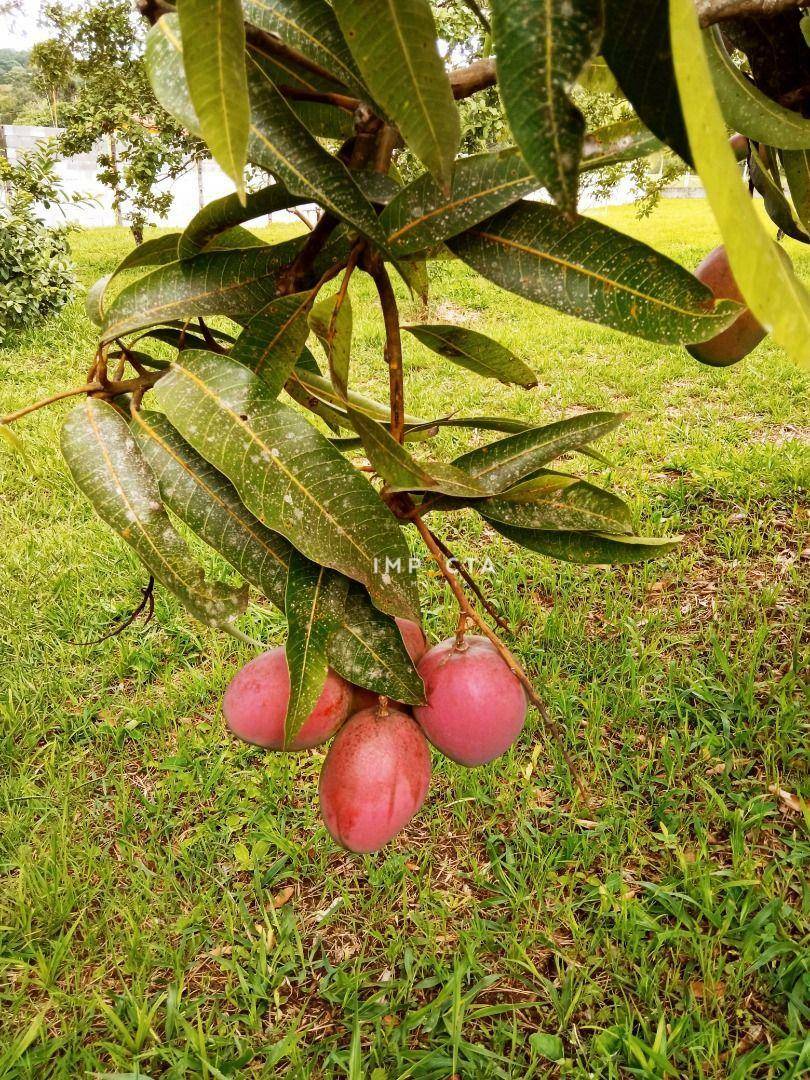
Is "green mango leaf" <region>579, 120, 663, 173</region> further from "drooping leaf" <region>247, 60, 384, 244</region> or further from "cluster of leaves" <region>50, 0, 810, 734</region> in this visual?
"drooping leaf" <region>247, 60, 384, 244</region>

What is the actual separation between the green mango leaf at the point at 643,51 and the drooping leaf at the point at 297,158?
16cm

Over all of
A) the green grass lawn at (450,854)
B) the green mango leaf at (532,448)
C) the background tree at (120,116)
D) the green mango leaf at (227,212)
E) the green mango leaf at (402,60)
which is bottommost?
the green grass lawn at (450,854)

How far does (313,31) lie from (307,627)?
12.9 inches

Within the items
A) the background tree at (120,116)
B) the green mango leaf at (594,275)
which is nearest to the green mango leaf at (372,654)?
the green mango leaf at (594,275)

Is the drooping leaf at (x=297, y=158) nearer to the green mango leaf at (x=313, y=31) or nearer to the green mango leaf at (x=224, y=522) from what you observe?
the green mango leaf at (x=313, y=31)

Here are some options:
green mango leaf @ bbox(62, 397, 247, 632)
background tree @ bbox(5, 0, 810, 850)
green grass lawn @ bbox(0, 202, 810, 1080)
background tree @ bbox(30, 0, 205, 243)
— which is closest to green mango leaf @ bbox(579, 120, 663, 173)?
background tree @ bbox(5, 0, 810, 850)

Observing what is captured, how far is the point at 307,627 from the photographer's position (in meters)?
0.48

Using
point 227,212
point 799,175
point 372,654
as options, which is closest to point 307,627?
point 372,654

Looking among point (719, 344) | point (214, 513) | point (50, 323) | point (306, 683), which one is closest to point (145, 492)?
point (214, 513)

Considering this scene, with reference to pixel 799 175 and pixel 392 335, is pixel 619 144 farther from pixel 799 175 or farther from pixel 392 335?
pixel 799 175

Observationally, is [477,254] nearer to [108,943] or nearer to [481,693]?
[481,693]

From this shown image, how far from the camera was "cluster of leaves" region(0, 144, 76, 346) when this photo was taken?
475cm

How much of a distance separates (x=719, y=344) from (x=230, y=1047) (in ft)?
4.25

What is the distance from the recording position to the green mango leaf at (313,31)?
0.42m
